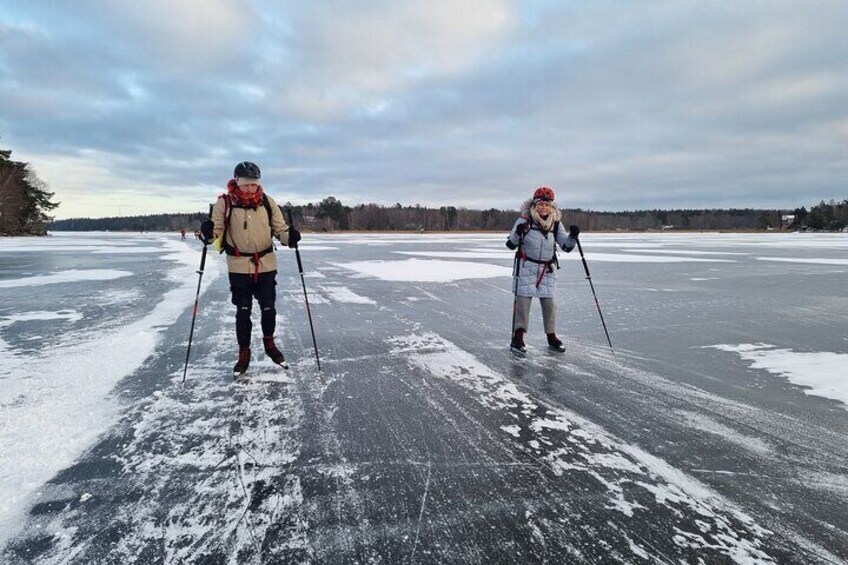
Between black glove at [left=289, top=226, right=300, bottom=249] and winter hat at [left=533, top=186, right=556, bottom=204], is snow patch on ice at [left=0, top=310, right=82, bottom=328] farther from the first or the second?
winter hat at [left=533, top=186, right=556, bottom=204]

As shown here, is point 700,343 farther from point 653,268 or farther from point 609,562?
point 653,268

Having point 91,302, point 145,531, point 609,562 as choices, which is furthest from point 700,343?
point 91,302

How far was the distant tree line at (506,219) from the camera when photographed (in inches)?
4685

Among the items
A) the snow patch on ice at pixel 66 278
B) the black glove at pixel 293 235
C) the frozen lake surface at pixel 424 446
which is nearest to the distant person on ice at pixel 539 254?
the frozen lake surface at pixel 424 446

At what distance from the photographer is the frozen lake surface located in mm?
2072

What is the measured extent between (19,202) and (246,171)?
67.0 metres

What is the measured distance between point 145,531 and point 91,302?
7.70m

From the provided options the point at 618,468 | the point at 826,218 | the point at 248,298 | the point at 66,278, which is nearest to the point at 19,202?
the point at 66,278

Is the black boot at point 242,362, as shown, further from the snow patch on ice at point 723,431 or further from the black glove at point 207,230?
the snow patch on ice at point 723,431

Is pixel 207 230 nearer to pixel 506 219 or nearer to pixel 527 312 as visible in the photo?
pixel 527 312

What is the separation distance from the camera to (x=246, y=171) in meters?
4.27

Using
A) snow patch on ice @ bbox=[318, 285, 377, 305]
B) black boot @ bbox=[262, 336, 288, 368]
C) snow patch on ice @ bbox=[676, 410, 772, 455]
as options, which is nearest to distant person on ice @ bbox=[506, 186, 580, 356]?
snow patch on ice @ bbox=[676, 410, 772, 455]

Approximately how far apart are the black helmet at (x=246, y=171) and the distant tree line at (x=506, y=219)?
10620cm

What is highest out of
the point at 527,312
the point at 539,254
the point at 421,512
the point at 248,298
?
the point at 539,254
